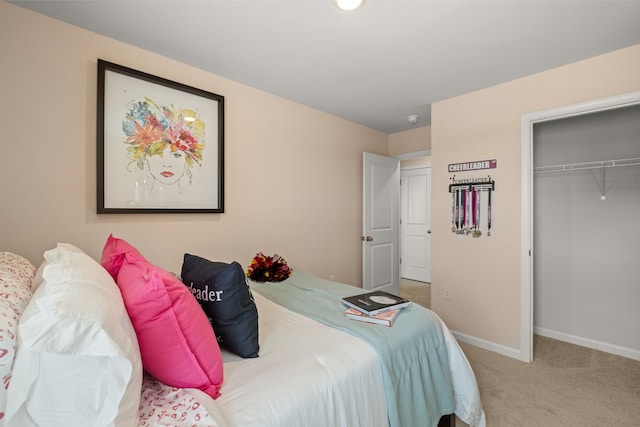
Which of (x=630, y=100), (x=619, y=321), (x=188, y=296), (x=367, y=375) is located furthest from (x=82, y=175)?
(x=619, y=321)

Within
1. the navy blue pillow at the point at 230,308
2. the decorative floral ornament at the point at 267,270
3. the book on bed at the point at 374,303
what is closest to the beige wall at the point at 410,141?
the decorative floral ornament at the point at 267,270

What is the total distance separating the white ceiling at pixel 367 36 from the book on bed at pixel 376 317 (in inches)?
67.6

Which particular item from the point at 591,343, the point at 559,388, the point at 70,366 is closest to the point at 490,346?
the point at 559,388

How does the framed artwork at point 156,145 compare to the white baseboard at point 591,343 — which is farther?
the white baseboard at point 591,343

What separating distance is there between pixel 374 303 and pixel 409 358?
14.0 inches

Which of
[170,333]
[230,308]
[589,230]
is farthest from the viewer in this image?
[589,230]

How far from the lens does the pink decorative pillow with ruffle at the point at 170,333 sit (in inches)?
37.0

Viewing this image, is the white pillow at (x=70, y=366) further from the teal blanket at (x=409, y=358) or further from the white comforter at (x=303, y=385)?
the teal blanket at (x=409, y=358)

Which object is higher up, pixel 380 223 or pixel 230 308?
pixel 380 223

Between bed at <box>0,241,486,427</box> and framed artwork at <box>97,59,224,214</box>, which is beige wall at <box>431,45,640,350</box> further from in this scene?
framed artwork at <box>97,59,224,214</box>

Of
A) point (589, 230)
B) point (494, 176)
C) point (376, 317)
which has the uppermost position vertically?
point (494, 176)

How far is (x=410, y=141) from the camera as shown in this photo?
414 cm

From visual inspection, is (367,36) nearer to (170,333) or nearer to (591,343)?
(170,333)

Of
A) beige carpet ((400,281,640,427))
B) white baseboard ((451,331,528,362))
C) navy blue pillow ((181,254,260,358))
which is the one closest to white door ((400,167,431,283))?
white baseboard ((451,331,528,362))
